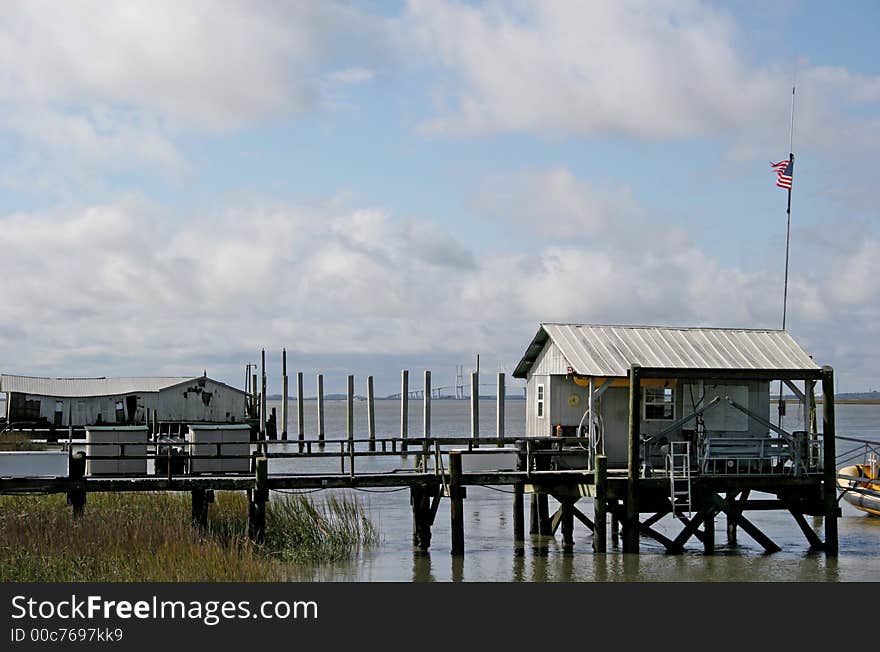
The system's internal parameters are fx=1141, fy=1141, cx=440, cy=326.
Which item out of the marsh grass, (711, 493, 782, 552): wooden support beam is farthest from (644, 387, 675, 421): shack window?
the marsh grass

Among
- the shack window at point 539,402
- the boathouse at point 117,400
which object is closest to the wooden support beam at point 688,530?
the shack window at point 539,402

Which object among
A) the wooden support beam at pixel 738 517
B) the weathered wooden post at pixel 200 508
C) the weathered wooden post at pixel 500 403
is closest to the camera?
the weathered wooden post at pixel 200 508

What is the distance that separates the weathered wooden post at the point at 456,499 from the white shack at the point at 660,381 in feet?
16.4

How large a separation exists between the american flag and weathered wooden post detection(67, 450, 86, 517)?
24655 millimetres


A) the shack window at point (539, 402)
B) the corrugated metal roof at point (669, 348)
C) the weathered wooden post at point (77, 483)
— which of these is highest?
the corrugated metal roof at point (669, 348)

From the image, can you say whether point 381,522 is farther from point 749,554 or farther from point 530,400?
point 749,554

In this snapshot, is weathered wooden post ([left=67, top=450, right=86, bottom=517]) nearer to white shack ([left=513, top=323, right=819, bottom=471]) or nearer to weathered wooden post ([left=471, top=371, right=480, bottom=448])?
white shack ([left=513, top=323, right=819, bottom=471])

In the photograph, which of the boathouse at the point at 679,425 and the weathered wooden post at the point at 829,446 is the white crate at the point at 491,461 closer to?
the boathouse at the point at 679,425

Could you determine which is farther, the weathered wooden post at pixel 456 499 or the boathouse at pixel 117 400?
the boathouse at pixel 117 400

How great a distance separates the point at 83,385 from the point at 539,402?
3911 cm

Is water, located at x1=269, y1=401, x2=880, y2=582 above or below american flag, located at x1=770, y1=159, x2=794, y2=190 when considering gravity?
below

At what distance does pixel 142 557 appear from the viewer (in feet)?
71.4

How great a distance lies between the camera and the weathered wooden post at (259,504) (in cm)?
2544

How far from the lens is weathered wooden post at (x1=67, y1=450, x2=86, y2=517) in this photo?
25.4 meters
